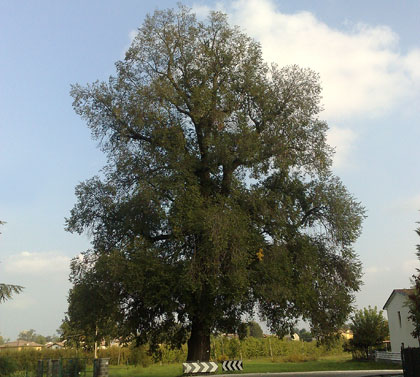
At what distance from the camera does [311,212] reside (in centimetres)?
2502

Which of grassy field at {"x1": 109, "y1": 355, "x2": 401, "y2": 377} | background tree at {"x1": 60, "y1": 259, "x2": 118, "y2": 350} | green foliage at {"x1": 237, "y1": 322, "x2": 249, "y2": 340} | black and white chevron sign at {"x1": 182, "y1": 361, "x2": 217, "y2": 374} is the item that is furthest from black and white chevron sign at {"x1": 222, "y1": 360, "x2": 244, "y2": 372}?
grassy field at {"x1": 109, "y1": 355, "x2": 401, "y2": 377}

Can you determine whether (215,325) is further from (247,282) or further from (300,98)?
(300,98)

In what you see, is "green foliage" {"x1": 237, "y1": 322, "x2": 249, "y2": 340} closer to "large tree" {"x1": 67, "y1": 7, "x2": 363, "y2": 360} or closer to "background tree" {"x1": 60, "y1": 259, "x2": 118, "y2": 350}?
"large tree" {"x1": 67, "y1": 7, "x2": 363, "y2": 360}

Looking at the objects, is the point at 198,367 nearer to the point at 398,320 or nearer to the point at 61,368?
the point at 61,368

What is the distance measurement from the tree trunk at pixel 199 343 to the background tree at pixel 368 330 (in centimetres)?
2304

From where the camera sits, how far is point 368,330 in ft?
142

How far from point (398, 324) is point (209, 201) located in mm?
29410

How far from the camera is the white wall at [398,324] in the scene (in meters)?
41.2

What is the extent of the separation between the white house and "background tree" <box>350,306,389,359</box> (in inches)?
36.7

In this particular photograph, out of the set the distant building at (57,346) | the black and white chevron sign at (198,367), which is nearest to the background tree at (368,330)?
the black and white chevron sign at (198,367)

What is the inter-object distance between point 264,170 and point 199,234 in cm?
507

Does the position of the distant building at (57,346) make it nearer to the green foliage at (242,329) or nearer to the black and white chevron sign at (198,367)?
the green foliage at (242,329)

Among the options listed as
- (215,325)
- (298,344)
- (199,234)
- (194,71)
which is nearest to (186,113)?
(194,71)

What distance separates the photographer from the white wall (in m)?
41.2
